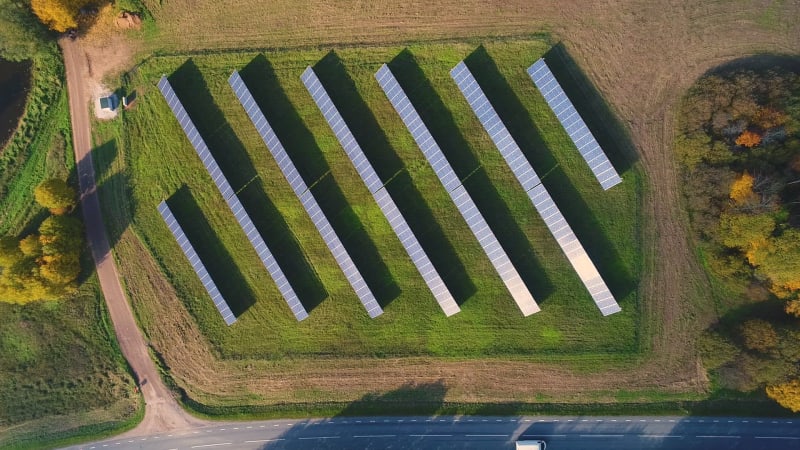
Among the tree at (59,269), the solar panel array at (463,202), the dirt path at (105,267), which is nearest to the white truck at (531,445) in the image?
the solar panel array at (463,202)

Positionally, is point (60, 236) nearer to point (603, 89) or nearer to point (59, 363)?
point (59, 363)

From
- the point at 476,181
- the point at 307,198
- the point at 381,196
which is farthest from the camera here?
the point at 307,198

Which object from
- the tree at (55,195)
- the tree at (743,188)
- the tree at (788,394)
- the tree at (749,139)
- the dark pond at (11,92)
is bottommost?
the tree at (788,394)

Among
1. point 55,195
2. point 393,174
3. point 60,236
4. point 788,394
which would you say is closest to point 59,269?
point 60,236

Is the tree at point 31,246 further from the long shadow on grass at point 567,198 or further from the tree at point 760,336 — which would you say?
the tree at point 760,336

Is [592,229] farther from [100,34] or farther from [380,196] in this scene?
[100,34]

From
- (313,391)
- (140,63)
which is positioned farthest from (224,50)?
(313,391)
